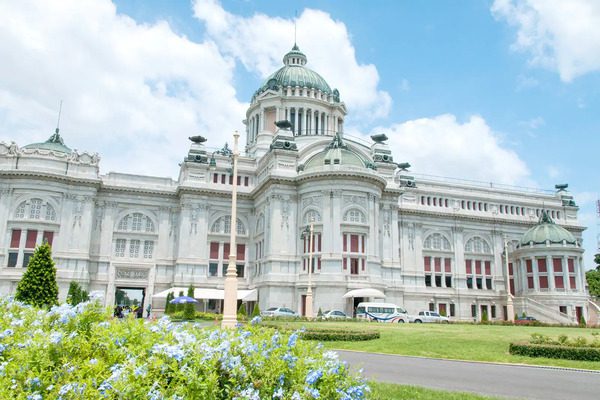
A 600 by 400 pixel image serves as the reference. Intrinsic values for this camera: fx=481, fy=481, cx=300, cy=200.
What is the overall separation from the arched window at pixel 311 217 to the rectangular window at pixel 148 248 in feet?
71.6

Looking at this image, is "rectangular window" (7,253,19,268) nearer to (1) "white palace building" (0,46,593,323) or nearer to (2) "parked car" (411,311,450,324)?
(1) "white palace building" (0,46,593,323)

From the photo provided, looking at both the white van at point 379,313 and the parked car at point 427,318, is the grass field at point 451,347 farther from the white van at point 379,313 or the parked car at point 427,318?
the parked car at point 427,318

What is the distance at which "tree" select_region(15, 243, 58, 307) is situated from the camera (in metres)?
Answer: 35.3

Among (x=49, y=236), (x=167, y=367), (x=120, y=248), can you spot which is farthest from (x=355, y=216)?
(x=167, y=367)

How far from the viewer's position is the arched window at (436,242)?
73750 millimetres

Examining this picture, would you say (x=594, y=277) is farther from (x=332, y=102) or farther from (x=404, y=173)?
(x=332, y=102)

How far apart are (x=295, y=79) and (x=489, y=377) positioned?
6764 centimetres

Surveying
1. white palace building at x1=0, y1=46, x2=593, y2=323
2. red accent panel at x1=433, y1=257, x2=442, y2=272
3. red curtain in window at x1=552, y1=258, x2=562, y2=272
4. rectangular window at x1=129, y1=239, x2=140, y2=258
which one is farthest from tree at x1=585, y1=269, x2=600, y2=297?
rectangular window at x1=129, y1=239, x2=140, y2=258

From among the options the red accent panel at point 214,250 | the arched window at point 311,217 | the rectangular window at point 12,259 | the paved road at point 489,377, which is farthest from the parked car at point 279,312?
the rectangular window at point 12,259

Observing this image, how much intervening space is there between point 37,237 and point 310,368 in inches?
2402

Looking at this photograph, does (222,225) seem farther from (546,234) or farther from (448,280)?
(546,234)

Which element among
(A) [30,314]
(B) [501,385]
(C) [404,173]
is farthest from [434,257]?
(A) [30,314]

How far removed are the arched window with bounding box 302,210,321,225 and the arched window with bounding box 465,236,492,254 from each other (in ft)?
97.5

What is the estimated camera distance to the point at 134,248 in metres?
64.8
